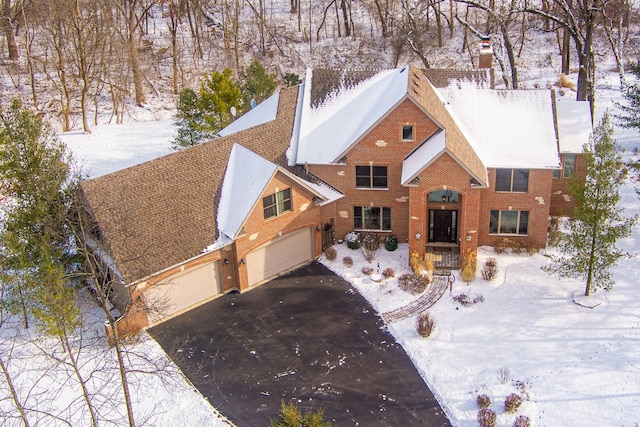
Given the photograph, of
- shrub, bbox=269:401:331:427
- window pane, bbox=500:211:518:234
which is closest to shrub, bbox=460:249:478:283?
window pane, bbox=500:211:518:234

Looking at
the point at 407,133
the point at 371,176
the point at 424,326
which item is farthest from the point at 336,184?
the point at 424,326

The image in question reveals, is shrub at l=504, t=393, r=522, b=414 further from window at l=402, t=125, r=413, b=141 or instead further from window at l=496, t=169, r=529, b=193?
window at l=402, t=125, r=413, b=141

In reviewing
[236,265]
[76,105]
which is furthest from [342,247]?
[76,105]

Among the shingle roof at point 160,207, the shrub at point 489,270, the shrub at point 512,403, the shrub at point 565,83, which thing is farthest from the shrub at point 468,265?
the shrub at point 565,83

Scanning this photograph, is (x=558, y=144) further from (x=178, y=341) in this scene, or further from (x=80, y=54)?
(x=80, y=54)

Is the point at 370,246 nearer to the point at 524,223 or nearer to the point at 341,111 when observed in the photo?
the point at 341,111

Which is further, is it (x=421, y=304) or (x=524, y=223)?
(x=524, y=223)
